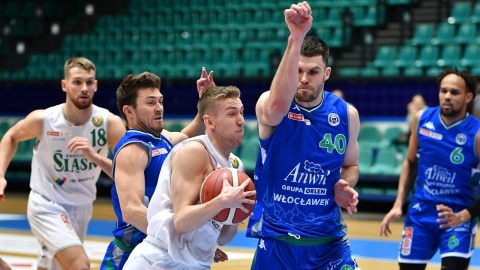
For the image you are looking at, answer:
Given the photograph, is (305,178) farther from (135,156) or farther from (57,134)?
(57,134)

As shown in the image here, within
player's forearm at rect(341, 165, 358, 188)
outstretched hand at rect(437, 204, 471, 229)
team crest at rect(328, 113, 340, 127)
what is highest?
team crest at rect(328, 113, 340, 127)

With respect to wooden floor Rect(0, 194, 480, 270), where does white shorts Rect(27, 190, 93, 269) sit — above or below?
above

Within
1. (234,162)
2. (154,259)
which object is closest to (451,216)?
(234,162)

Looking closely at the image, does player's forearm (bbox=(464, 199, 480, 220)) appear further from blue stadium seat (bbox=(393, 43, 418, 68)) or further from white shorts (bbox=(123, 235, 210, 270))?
blue stadium seat (bbox=(393, 43, 418, 68))

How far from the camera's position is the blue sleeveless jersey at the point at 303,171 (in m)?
5.19

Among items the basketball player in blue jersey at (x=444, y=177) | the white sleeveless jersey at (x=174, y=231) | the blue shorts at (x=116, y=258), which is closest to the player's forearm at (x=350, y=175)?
the white sleeveless jersey at (x=174, y=231)

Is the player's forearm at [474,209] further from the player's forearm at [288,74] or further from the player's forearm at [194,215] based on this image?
the player's forearm at [194,215]

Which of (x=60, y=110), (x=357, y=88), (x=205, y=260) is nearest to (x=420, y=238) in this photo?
(x=205, y=260)

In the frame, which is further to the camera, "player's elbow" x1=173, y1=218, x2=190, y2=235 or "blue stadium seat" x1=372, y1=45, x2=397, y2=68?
"blue stadium seat" x1=372, y1=45, x2=397, y2=68

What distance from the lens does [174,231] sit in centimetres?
471

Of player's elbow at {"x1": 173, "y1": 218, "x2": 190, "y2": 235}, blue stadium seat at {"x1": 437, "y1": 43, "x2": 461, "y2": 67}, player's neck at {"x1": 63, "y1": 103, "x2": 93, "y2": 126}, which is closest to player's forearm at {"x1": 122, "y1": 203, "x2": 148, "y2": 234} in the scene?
player's elbow at {"x1": 173, "y1": 218, "x2": 190, "y2": 235}

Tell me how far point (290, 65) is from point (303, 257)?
46.7 inches

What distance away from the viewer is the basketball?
4438 mm

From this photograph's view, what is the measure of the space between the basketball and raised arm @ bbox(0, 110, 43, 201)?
10.6 feet
